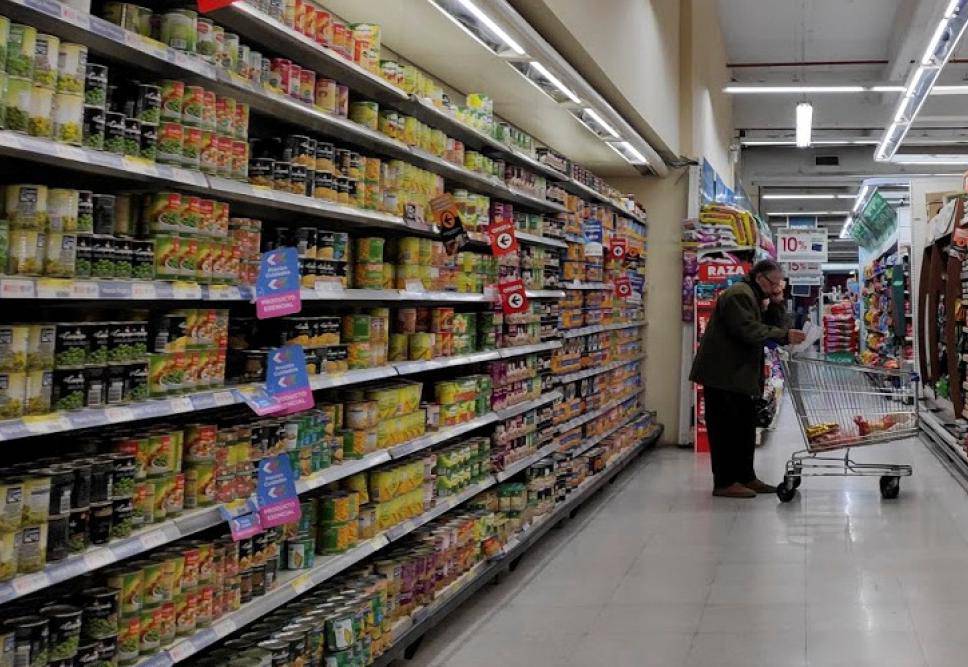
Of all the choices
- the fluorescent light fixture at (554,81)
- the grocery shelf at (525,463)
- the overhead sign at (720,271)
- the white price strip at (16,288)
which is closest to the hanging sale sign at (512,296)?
the grocery shelf at (525,463)

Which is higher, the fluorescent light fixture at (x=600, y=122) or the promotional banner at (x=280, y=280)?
the fluorescent light fixture at (x=600, y=122)

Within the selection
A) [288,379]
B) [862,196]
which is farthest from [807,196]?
[288,379]

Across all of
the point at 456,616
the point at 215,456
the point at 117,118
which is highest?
the point at 117,118

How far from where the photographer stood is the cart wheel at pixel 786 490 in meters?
7.70

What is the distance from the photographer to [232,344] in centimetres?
346

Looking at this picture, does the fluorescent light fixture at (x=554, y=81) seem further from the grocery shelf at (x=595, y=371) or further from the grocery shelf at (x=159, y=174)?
the grocery shelf at (x=159, y=174)

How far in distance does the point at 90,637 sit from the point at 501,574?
335 cm

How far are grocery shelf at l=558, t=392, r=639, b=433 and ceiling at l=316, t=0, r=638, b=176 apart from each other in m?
2.11

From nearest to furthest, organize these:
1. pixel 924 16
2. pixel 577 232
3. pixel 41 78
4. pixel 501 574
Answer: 1. pixel 41 78
2. pixel 501 574
3. pixel 577 232
4. pixel 924 16

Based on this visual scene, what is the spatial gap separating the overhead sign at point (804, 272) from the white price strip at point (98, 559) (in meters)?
16.9

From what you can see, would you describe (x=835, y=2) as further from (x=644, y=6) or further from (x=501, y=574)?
(x=501, y=574)

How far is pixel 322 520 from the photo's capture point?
381cm

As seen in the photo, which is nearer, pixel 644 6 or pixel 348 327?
pixel 348 327

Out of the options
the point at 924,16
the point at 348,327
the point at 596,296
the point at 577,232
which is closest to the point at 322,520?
the point at 348,327
